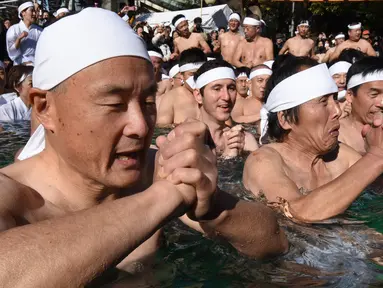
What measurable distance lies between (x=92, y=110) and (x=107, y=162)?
0.25 metres

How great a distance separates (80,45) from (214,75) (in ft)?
16.6

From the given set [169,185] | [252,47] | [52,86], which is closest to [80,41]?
[52,86]

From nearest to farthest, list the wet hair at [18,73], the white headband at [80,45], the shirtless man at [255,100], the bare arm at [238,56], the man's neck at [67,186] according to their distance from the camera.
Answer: the white headband at [80,45]
the man's neck at [67,186]
the wet hair at [18,73]
the shirtless man at [255,100]
the bare arm at [238,56]

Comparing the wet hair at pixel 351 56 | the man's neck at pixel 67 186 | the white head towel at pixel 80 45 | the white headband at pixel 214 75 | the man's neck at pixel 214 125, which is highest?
the white head towel at pixel 80 45

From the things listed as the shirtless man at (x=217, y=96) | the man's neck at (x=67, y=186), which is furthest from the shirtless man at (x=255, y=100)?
the man's neck at (x=67, y=186)

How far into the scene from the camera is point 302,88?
475 cm

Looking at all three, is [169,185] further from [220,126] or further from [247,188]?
[220,126]

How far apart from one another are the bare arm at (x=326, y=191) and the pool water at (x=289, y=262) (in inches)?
5.6

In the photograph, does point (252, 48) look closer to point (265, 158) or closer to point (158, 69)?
point (158, 69)

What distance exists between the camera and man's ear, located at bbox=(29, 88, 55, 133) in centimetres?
261

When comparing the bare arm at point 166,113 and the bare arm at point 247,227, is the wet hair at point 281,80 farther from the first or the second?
the bare arm at point 166,113

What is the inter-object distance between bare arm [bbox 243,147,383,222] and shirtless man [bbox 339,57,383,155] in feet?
7.01

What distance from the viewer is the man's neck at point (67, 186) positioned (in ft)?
9.14

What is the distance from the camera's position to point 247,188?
4973 millimetres
